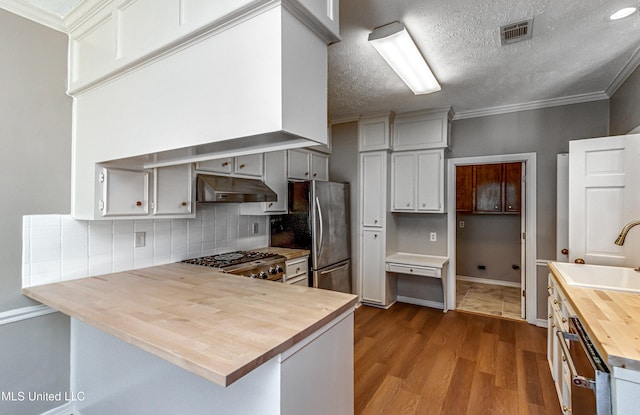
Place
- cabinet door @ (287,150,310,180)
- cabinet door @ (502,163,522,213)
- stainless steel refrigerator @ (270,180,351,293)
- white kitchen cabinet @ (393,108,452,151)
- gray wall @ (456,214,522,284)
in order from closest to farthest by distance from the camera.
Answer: stainless steel refrigerator @ (270,180,351,293), cabinet door @ (287,150,310,180), white kitchen cabinet @ (393,108,452,151), cabinet door @ (502,163,522,213), gray wall @ (456,214,522,284)

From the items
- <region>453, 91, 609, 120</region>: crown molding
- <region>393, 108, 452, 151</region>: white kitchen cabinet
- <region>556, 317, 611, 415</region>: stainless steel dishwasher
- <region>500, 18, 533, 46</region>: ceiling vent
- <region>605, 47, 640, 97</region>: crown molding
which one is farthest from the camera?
<region>393, 108, 452, 151</region>: white kitchen cabinet

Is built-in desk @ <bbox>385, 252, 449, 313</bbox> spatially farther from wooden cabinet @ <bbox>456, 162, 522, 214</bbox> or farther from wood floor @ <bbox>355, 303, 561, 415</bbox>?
wooden cabinet @ <bbox>456, 162, 522, 214</bbox>

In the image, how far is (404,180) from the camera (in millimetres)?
4051

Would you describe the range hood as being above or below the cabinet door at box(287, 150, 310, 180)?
below

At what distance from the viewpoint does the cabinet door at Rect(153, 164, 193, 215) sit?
225 centimetres

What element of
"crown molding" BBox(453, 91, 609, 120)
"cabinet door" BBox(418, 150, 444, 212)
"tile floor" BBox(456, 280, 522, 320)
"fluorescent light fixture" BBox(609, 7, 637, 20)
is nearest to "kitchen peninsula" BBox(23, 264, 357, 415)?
"fluorescent light fixture" BBox(609, 7, 637, 20)

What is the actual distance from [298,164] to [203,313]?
264 cm

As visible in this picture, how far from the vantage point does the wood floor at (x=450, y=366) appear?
2125 mm

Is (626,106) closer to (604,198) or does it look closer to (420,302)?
(604,198)

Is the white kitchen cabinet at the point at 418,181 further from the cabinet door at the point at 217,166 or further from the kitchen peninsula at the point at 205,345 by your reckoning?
the kitchen peninsula at the point at 205,345

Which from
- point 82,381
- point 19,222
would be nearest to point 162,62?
point 19,222

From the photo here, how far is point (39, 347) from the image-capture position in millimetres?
1902
